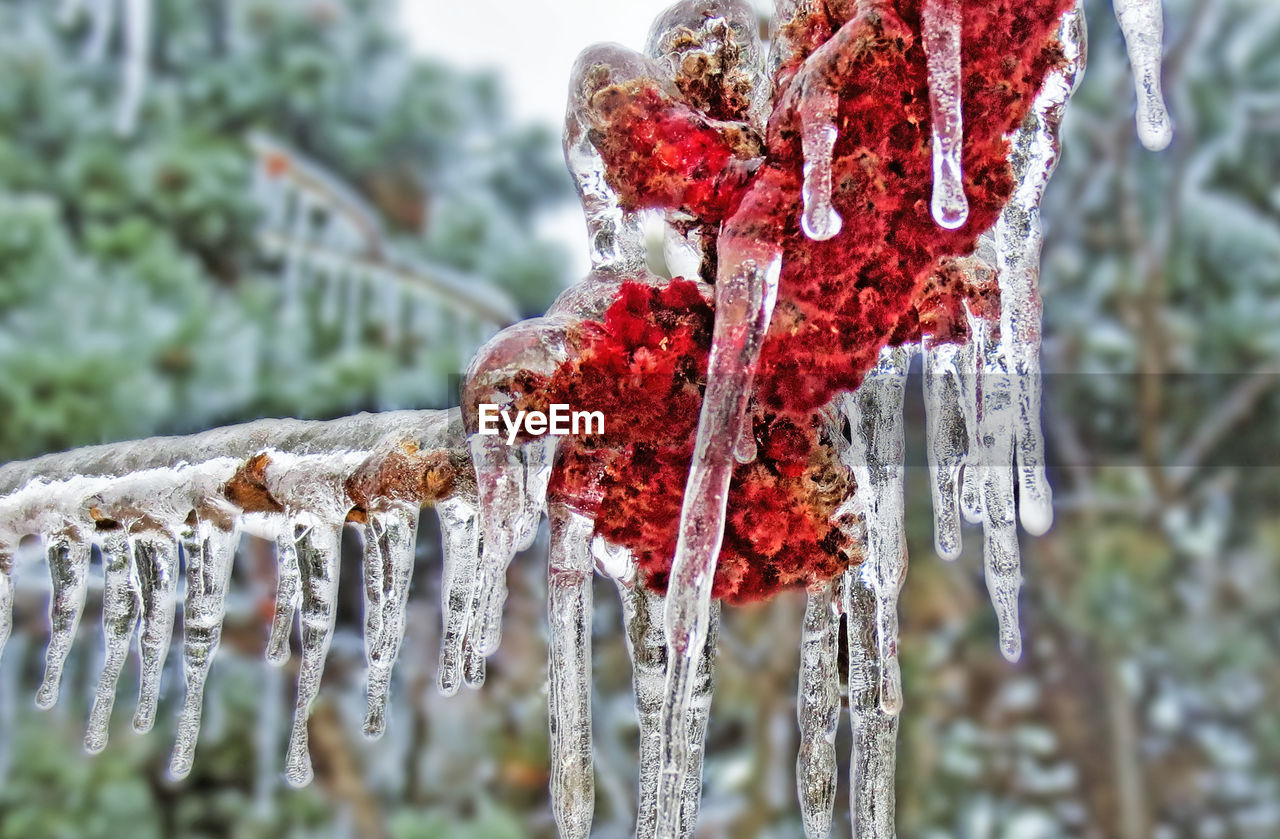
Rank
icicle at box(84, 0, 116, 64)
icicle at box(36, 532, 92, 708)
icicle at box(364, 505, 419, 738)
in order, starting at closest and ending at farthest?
icicle at box(364, 505, 419, 738), icicle at box(36, 532, 92, 708), icicle at box(84, 0, 116, 64)

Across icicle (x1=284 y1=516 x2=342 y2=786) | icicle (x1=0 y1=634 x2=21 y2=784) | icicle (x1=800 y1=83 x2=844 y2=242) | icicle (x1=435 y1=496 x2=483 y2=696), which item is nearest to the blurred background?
icicle (x1=0 y1=634 x2=21 y2=784)

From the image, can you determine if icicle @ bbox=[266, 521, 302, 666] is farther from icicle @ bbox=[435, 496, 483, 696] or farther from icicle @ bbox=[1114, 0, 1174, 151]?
icicle @ bbox=[1114, 0, 1174, 151]

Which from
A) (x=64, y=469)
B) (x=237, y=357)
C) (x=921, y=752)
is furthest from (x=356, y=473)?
(x=921, y=752)

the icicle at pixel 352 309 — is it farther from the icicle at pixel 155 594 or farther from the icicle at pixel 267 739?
the icicle at pixel 155 594

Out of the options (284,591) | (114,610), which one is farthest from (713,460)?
(114,610)

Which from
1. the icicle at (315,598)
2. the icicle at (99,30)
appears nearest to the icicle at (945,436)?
the icicle at (315,598)

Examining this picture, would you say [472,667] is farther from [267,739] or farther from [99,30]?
[99,30]

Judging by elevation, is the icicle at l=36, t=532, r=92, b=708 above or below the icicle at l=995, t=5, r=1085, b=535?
below
